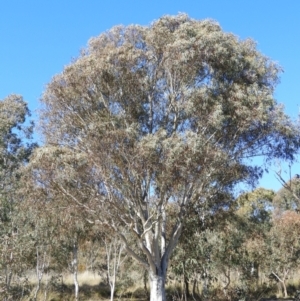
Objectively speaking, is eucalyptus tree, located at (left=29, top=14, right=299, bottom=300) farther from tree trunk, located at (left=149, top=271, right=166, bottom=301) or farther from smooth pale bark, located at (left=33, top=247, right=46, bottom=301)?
smooth pale bark, located at (left=33, top=247, right=46, bottom=301)

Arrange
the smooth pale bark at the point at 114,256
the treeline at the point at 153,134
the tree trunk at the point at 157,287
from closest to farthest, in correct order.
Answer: the treeline at the point at 153,134 < the tree trunk at the point at 157,287 < the smooth pale bark at the point at 114,256

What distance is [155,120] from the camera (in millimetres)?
14562

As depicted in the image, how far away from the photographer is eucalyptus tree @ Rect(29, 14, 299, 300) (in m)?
13.2

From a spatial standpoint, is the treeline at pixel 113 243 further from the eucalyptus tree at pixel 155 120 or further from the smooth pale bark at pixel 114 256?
the eucalyptus tree at pixel 155 120

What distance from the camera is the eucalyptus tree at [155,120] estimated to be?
1320cm

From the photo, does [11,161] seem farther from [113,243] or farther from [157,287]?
[157,287]

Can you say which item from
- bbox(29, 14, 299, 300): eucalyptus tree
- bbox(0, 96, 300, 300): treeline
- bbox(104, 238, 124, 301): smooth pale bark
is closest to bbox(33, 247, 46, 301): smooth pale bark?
bbox(0, 96, 300, 300): treeline

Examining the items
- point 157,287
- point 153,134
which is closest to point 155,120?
point 153,134

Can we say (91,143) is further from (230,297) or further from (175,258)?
(230,297)

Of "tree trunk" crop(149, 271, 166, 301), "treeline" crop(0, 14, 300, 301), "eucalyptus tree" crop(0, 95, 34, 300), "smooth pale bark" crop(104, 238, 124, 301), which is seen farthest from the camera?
"smooth pale bark" crop(104, 238, 124, 301)

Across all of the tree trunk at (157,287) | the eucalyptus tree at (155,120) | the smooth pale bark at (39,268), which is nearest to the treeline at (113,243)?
the smooth pale bark at (39,268)

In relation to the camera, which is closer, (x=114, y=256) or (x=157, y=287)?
(x=157, y=287)

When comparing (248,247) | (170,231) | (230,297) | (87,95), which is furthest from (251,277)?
(87,95)

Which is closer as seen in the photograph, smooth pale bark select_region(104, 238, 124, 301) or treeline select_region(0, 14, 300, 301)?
treeline select_region(0, 14, 300, 301)
